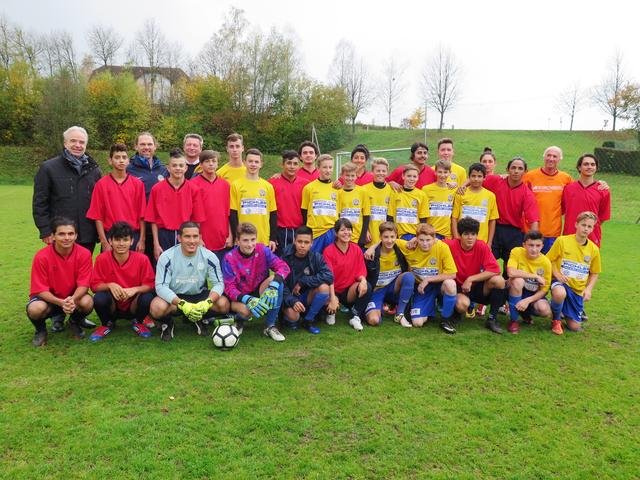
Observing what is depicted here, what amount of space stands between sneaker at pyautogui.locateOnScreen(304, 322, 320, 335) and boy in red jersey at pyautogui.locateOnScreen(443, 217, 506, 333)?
154 centimetres

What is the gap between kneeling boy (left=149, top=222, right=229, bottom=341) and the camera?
4133 mm

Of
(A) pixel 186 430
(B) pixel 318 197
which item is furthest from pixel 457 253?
(A) pixel 186 430

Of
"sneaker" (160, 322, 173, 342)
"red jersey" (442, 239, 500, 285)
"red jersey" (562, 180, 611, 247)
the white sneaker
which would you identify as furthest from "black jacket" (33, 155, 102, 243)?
"red jersey" (562, 180, 611, 247)

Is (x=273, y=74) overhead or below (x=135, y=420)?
overhead

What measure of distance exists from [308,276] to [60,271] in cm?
233

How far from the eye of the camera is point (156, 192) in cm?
457

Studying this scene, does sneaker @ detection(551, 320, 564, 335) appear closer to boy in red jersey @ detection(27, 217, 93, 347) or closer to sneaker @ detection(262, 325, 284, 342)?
sneaker @ detection(262, 325, 284, 342)

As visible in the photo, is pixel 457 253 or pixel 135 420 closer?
pixel 135 420

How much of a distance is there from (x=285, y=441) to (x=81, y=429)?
4.15 feet

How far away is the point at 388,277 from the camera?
197 inches

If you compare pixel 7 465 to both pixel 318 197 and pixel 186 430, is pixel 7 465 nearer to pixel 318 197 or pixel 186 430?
pixel 186 430

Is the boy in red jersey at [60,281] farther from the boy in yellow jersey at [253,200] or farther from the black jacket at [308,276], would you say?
the black jacket at [308,276]

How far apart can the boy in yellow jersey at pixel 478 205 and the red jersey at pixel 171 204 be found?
296 centimetres

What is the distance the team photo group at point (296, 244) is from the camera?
4.22 m
